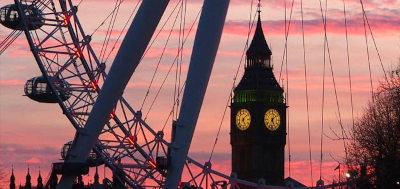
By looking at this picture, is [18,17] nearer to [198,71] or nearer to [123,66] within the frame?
[123,66]

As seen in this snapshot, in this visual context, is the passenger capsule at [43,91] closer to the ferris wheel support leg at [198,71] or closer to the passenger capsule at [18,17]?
the passenger capsule at [18,17]

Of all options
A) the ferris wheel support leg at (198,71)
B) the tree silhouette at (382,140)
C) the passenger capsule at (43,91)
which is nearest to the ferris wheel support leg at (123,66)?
the ferris wheel support leg at (198,71)

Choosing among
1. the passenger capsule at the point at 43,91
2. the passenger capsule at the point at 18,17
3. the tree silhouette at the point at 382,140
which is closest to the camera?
the tree silhouette at the point at 382,140

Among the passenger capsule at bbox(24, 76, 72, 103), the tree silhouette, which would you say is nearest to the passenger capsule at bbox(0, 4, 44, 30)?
the passenger capsule at bbox(24, 76, 72, 103)

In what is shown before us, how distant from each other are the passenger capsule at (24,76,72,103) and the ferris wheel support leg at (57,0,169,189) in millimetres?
25781

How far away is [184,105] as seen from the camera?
2992 inches

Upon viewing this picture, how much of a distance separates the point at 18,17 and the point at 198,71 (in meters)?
32.6

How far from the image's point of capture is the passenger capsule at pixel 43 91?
4353 inches

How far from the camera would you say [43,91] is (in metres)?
111

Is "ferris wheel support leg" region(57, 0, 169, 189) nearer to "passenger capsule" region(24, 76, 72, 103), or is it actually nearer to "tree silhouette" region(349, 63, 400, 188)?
"tree silhouette" region(349, 63, 400, 188)

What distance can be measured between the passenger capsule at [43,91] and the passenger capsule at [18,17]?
187 inches

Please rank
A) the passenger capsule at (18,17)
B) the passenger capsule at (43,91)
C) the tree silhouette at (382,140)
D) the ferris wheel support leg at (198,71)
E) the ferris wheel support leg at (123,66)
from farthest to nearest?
the passenger capsule at (43,91) → the passenger capsule at (18,17) → the tree silhouette at (382,140) → the ferris wheel support leg at (123,66) → the ferris wheel support leg at (198,71)

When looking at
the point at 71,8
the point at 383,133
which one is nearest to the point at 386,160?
the point at 383,133

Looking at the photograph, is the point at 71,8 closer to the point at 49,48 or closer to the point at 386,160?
the point at 49,48
